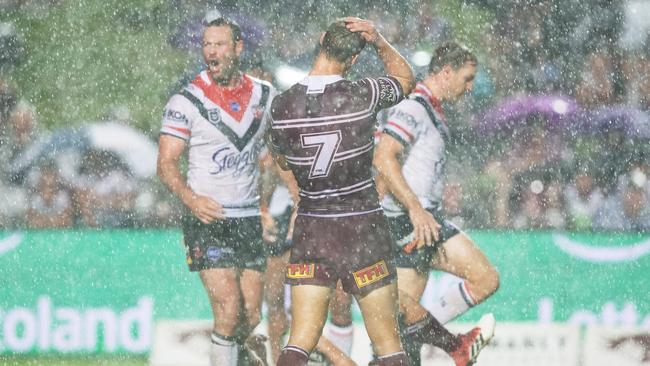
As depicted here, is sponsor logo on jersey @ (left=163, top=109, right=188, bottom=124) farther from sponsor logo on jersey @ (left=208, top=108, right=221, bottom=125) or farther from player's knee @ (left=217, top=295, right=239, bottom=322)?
player's knee @ (left=217, top=295, right=239, bottom=322)

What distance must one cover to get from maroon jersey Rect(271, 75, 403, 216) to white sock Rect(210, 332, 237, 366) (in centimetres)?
128

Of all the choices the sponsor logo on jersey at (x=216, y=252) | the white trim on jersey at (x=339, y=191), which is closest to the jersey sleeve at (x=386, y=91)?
the white trim on jersey at (x=339, y=191)

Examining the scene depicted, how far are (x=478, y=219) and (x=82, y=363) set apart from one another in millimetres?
3369

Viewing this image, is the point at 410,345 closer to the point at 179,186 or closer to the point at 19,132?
the point at 179,186

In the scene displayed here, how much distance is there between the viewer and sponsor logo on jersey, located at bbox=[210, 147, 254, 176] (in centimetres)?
657

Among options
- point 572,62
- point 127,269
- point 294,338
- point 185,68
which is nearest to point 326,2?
point 185,68

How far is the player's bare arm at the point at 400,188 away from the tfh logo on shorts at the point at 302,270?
3.58ft

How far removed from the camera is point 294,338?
5266mm

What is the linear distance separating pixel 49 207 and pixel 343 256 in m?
3.84

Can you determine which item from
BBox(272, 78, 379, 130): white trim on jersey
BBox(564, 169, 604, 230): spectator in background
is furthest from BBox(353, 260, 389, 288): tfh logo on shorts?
BBox(564, 169, 604, 230): spectator in background

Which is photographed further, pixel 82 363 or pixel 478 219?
pixel 478 219

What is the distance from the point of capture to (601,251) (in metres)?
7.98

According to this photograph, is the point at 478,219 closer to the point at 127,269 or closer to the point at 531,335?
the point at 531,335

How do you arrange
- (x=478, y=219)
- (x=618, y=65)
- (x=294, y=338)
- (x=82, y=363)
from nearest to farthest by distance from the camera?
(x=294, y=338) → (x=82, y=363) → (x=478, y=219) → (x=618, y=65)
